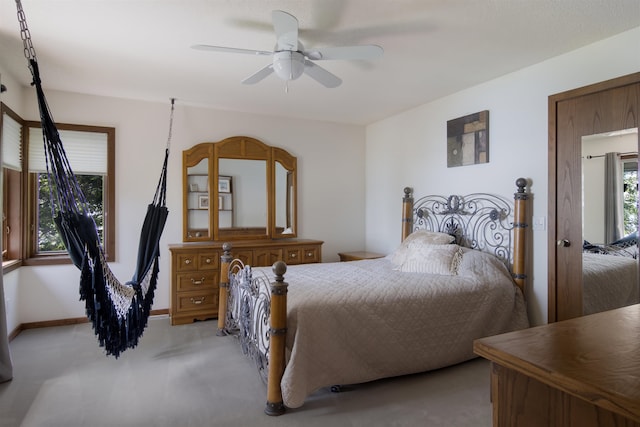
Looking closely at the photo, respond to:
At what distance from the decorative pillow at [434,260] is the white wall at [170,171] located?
1.89 meters

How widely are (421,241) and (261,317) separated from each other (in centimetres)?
191

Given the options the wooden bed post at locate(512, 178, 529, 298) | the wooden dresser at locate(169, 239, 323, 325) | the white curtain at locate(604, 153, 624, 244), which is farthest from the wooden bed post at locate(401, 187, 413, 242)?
the white curtain at locate(604, 153, 624, 244)

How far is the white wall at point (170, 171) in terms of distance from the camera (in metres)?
3.84

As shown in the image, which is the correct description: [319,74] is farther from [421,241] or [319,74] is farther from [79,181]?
[79,181]

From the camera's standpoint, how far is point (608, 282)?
9.00 ft

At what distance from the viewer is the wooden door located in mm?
2699

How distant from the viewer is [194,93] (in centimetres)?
392

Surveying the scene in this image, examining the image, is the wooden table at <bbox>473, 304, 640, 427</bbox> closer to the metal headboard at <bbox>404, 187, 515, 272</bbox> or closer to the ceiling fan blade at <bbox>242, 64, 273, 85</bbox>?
the ceiling fan blade at <bbox>242, 64, 273, 85</bbox>

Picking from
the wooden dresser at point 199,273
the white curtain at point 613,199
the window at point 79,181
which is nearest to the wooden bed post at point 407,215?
the wooden dresser at point 199,273

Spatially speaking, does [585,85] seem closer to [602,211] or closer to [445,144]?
[602,211]

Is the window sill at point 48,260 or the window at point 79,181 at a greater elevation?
the window at point 79,181

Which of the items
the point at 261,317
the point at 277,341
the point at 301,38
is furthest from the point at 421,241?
the point at 301,38

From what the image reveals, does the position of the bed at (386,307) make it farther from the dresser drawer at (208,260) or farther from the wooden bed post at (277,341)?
the dresser drawer at (208,260)

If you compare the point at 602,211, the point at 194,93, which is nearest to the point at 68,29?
the point at 194,93
